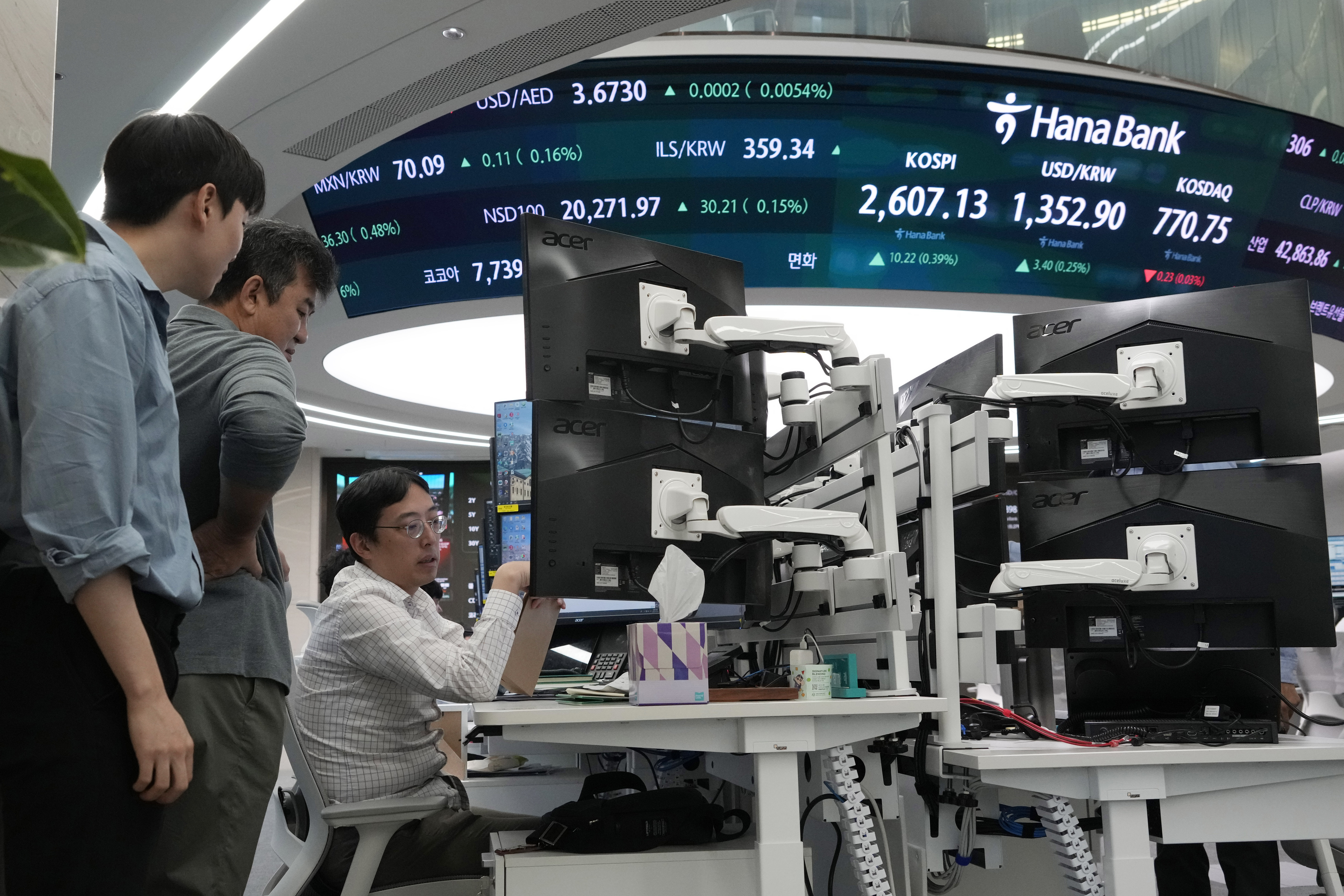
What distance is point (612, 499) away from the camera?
1.77 metres

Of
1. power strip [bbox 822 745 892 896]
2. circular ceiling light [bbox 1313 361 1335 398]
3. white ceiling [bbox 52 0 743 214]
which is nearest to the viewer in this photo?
power strip [bbox 822 745 892 896]

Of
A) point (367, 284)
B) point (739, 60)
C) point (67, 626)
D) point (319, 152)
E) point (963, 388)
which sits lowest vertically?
point (67, 626)

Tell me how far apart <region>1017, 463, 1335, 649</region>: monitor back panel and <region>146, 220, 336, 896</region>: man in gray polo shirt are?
4.49 ft

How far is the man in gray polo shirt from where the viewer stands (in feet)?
4.17

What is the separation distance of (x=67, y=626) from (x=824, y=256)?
395 cm

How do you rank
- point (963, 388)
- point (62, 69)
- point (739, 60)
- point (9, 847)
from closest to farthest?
point (9, 847)
point (963, 388)
point (62, 69)
point (739, 60)

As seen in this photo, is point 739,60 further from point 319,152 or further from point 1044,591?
point 1044,591

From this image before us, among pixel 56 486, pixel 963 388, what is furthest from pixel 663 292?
pixel 56 486

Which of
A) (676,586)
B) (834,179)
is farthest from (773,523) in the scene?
(834,179)

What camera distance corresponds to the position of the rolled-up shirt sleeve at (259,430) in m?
1.26

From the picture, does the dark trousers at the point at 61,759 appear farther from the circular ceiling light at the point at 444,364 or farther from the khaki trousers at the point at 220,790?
the circular ceiling light at the point at 444,364

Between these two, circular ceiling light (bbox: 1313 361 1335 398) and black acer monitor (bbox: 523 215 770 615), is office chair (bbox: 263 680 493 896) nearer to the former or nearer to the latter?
black acer monitor (bbox: 523 215 770 615)

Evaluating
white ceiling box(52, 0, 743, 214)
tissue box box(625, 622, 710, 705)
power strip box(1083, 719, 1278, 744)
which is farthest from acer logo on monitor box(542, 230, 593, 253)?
white ceiling box(52, 0, 743, 214)

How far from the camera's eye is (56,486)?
36.2 inches
